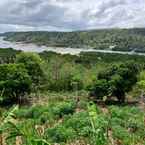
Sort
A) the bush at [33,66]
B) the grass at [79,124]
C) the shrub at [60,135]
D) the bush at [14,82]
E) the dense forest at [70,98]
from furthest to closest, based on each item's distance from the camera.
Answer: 1. the bush at [33,66]
2. the bush at [14,82]
3. the dense forest at [70,98]
4. the shrub at [60,135]
5. the grass at [79,124]

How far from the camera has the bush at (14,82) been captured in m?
46.7

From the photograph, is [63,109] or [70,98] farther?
[70,98]

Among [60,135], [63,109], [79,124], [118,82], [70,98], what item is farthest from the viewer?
[70,98]

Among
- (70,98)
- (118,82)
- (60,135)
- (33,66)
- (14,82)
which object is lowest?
(70,98)

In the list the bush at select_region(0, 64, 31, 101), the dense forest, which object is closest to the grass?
the dense forest

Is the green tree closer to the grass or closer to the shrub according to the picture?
the grass

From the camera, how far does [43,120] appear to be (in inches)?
1294

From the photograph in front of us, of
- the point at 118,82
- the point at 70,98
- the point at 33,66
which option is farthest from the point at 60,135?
the point at 33,66

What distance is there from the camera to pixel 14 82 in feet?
152

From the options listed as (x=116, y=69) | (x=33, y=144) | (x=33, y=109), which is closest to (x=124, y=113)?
(x=33, y=109)

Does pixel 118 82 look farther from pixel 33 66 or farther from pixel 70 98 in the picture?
pixel 33 66

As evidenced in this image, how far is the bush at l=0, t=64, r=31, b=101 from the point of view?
4669cm

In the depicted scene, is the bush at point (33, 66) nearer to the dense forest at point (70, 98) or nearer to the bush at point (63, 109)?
the dense forest at point (70, 98)

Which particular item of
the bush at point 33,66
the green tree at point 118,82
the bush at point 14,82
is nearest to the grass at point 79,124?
the bush at point 14,82
